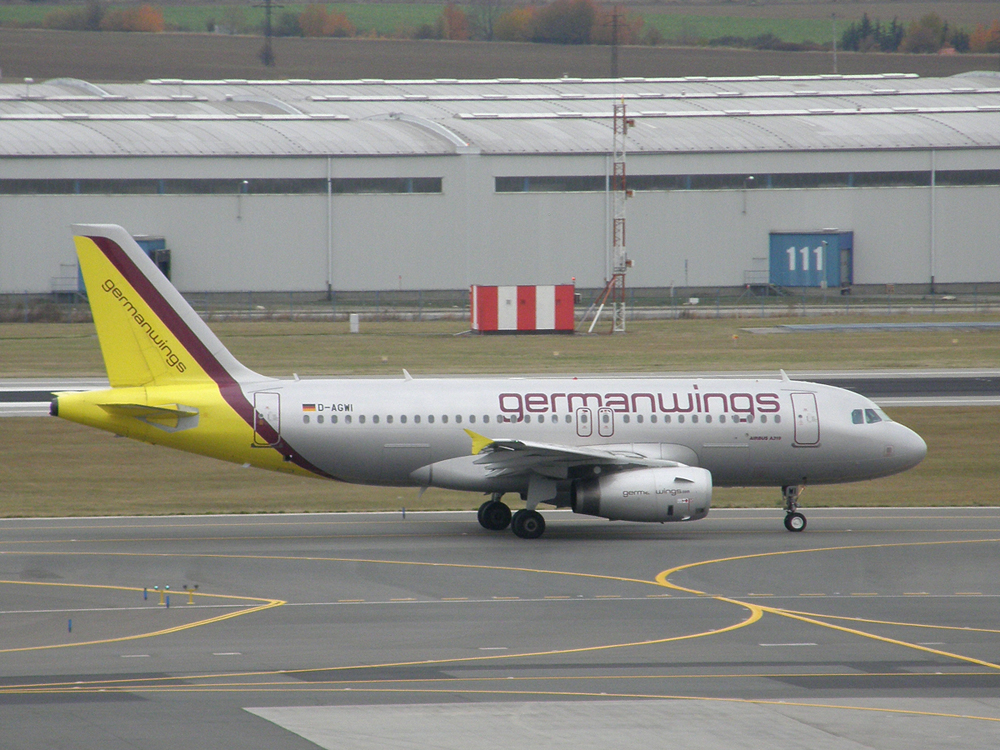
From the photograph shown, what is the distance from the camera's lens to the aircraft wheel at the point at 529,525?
104ft

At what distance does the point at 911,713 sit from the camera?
18.0 meters

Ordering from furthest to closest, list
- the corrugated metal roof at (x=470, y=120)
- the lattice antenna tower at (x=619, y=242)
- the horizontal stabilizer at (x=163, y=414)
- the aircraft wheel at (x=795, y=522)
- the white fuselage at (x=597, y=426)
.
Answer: the corrugated metal roof at (x=470, y=120)
the lattice antenna tower at (x=619, y=242)
the aircraft wheel at (x=795, y=522)
the white fuselage at (x=597, y=426)
the horizontal stabilizer at (x=163, y=414)

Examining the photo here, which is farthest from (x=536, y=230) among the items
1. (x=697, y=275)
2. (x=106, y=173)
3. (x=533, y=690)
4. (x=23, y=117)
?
(x=533, y=690)

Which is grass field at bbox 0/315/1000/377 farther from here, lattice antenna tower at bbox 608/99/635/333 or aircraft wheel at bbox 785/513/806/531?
aircraft wheel at bbox 785/513/806/531

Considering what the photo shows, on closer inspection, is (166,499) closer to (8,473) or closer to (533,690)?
(8,473)

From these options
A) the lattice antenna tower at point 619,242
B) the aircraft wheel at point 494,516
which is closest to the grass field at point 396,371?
the lattice antenna tower at point 619,242

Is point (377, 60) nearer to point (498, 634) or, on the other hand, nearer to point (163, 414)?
point (163, 414)

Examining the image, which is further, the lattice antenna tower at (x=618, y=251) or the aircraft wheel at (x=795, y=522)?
the lattice antenna tower at (x=618, y=251)

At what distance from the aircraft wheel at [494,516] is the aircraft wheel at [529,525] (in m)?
1.22

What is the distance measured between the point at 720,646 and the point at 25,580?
14.4 meters

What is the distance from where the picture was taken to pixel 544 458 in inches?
1221

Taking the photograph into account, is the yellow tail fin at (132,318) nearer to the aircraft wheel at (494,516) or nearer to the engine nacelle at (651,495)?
the aircraft wheel at (494,516)

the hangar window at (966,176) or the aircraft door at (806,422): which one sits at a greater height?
the hangar window at (966,176)

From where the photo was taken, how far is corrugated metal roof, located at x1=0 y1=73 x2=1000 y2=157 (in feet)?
308
